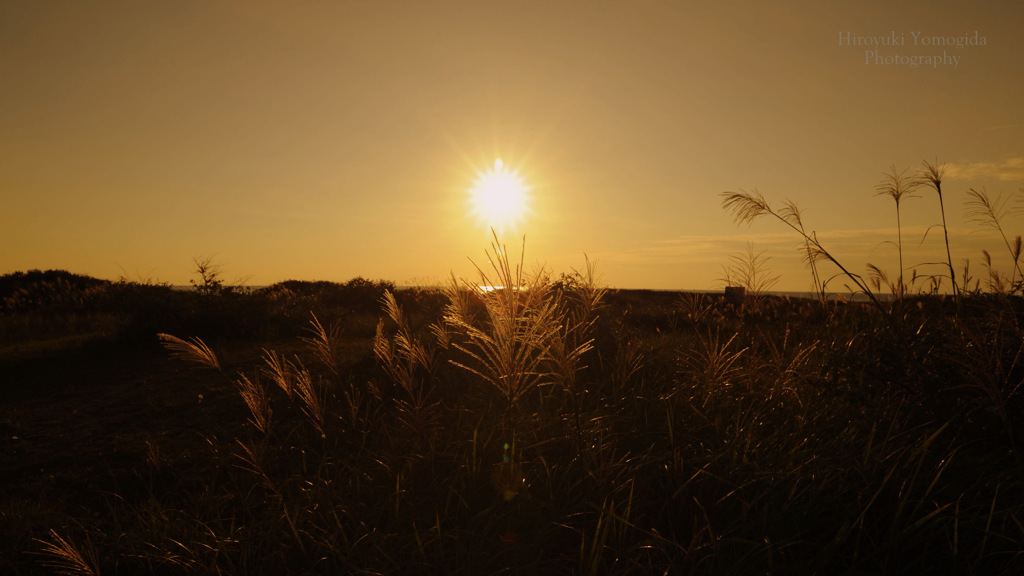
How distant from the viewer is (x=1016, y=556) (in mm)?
1761

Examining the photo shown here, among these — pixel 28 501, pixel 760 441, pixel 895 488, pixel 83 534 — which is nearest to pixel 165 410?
pixel 28 501

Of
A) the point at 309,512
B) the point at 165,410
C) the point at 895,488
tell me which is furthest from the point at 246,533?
the point at 895,488

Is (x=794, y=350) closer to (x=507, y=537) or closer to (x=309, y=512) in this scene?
(x=507, y=537)

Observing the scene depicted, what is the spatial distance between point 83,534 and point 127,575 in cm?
51

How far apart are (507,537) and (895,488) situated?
1573 mm

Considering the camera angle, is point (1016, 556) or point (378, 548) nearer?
point (1016, 556)

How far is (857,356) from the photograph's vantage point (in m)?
3.10

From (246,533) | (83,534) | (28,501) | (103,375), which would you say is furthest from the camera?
(103,375)

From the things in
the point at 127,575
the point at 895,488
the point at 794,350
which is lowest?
the point at 127,575

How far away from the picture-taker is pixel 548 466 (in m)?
2.54

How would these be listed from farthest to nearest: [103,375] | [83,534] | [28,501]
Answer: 1. [103,375]
2. [28,501]
3. [83,534]

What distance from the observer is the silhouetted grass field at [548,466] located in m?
1.94

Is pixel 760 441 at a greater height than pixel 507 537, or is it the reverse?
pixel 760 441

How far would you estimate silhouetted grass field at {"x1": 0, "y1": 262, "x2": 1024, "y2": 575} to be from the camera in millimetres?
1942
